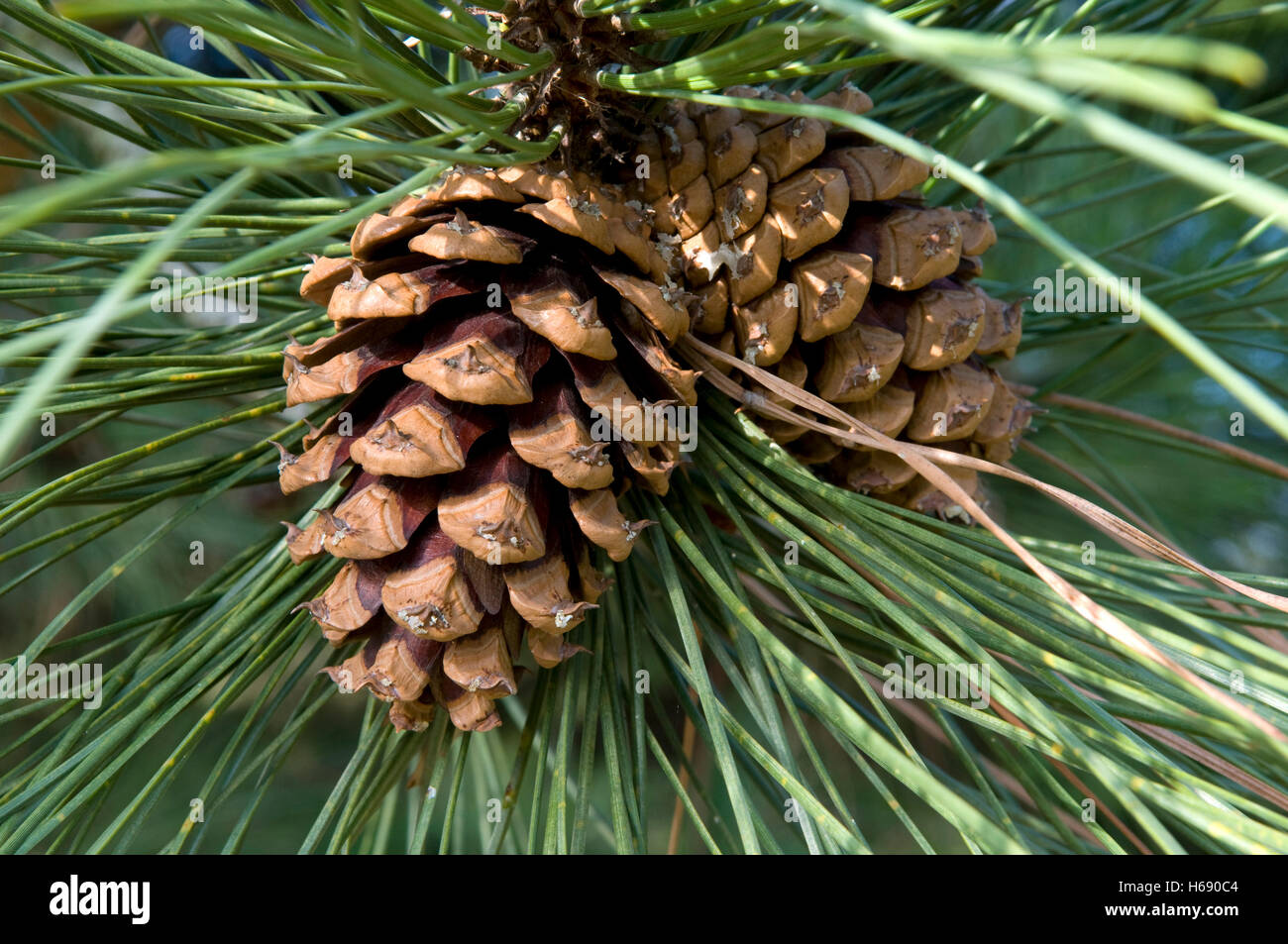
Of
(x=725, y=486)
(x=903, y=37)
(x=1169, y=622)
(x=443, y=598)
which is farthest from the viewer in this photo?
(x=1169, y=622)

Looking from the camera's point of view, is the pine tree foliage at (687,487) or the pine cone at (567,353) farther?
the pine cone at (567,353)

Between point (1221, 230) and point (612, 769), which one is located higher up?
point (1221, 230)

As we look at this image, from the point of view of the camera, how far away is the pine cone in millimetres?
409

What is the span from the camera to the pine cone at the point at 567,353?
0.41 metres

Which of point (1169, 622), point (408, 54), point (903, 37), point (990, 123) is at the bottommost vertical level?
point (1169, 622)

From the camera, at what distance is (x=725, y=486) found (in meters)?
0.57

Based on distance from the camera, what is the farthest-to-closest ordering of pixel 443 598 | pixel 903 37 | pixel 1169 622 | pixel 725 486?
1. pixel 1169 622
2. pixel 725 486
3. pixel 443 598
4. pixel 903 37

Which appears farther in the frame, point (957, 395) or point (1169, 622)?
point (1169, 622)

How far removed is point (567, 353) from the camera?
43cm

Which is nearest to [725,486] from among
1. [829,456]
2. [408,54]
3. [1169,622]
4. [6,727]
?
[829,456]

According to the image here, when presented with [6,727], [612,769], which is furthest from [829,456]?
[6,727]

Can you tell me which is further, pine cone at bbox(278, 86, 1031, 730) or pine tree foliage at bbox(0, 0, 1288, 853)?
pine cone at bbox(278, 86, 1031, 730)
